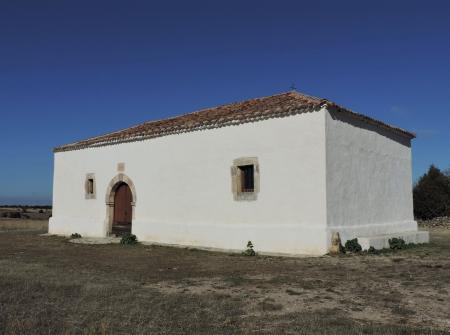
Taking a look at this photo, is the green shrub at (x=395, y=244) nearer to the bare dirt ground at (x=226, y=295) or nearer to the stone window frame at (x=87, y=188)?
the bare dirt ground at (x=226, y=295)

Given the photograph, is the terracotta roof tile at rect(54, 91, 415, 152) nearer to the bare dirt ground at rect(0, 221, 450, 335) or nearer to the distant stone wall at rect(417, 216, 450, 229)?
the bare dirt ground at rect(0, 221, 450, 335)

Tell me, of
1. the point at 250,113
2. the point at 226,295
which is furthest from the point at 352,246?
the point at 226,295

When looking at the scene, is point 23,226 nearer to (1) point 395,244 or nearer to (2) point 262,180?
(2) point 262,180

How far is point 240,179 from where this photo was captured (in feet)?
41.7

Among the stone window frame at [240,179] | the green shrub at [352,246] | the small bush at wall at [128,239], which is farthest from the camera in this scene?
the small bush at wall at [128,239]

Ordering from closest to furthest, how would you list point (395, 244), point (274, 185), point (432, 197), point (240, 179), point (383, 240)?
1. point (274, 185)
2. point (383, 240)
3. point (395, 244)
4. point (240, 179)
5. point (432, 197)

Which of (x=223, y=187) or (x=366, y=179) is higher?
(x=366, y=179)

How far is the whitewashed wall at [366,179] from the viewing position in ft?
37.4

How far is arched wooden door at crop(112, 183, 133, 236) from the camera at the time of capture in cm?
1612

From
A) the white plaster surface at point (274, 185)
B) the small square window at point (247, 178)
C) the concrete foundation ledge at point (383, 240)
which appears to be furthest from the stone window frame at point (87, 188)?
the concrete foundation ledge at point (383, 240)

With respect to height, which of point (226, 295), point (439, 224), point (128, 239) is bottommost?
point (226, 295)

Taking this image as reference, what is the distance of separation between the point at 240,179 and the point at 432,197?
1985cm

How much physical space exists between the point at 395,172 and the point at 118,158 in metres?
9.79

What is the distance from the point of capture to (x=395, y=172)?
14602 millimetres
